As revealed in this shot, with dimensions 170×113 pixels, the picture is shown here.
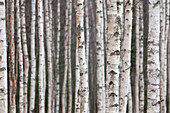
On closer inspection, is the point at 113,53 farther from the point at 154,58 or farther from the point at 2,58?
the point at 2,58

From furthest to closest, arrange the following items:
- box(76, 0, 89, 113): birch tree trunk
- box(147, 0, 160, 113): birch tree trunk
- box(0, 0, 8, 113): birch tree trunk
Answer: box(76, 0, 89, 113): birch tree trunk < box(147, 0, 160, 113): birch tree trunk < box(0, 0, 8, 113): birch tree trunk

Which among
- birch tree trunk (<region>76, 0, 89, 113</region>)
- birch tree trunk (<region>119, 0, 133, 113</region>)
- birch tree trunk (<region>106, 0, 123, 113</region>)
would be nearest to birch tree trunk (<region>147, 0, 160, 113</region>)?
birch tree trunk (<region>119, 0, 133, 113</region>)

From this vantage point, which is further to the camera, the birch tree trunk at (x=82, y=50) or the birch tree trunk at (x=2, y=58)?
the birch tree trunk at (x=82, y=50)

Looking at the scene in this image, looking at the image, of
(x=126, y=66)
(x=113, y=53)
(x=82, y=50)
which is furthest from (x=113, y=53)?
(x=82, y=50)

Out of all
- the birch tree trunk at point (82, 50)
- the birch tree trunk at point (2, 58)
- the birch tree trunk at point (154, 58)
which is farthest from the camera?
the birch tree trunk at point (82, 50)

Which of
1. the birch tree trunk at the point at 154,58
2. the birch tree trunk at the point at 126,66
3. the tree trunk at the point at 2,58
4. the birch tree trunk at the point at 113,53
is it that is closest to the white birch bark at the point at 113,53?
the birch tree trunk at the point at 113,53

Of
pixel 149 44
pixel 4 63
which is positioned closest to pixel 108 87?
pixel 149 44

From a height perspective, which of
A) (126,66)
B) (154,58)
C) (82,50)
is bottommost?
(126,66)

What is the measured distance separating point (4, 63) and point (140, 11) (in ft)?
21.9

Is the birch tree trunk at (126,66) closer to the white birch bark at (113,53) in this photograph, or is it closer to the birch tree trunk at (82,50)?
the white birch bark at (113,53)

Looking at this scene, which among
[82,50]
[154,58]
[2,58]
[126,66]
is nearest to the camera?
[2,58]

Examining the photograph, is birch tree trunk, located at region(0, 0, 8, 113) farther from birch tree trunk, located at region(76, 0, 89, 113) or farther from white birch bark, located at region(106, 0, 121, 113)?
birch tree trunk, located at region(76, 0, 89, 113)

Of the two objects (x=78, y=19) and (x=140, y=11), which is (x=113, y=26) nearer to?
(x=78, y=19)

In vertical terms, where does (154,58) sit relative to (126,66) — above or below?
above
